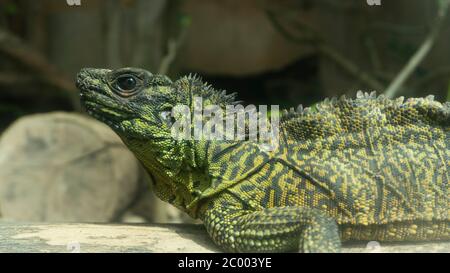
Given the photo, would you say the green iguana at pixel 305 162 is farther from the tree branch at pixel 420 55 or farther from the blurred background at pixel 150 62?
the blurred background at pixel 150 62

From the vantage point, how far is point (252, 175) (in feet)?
13.3

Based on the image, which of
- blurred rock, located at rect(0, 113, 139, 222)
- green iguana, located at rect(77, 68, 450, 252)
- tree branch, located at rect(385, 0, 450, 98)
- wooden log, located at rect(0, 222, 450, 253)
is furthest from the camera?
blurred rock, located at rect(0, 113, 139, 222)

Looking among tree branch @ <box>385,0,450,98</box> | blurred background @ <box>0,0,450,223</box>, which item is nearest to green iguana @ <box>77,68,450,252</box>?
tree branch @ <box>385,0,450,98</box>

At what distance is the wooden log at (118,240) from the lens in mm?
4082

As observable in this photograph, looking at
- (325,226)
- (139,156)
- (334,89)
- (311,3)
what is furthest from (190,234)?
(311,3)

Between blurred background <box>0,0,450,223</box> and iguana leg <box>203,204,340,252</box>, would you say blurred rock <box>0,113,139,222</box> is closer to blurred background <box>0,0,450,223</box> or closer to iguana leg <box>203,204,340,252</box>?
blurred background <box>0,0,450,223</box>

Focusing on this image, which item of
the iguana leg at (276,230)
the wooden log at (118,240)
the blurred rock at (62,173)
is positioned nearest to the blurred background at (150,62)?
the blurred rock at (62,173)

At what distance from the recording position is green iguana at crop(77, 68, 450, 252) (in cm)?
397

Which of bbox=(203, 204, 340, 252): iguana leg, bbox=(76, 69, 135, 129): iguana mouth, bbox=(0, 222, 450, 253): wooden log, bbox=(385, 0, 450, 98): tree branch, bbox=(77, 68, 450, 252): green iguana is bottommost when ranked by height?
bbox=(0, 222, 450, 253): wooden log

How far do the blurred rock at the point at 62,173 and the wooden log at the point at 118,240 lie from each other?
3.55 m

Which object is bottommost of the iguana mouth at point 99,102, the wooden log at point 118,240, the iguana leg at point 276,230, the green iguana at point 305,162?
the wooden log at point 118,240

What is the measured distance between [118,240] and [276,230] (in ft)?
3.92

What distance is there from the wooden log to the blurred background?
3.64m
